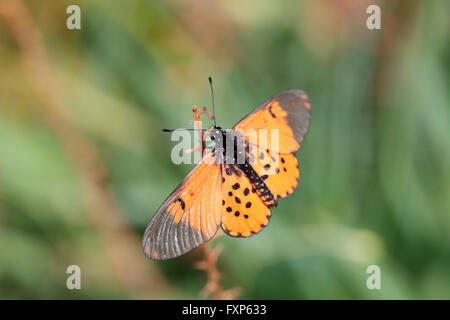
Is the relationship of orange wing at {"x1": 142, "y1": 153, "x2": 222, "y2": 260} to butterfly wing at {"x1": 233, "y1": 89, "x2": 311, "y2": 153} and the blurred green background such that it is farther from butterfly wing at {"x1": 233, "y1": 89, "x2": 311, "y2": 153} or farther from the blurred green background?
the blurred green background

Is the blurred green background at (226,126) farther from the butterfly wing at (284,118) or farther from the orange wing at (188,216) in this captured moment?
the orange wing at (188,216)

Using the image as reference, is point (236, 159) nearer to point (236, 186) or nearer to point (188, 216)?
point (236, 186)

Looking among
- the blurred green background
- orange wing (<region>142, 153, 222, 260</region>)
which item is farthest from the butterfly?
the blurred green background

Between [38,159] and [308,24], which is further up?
[308,24]

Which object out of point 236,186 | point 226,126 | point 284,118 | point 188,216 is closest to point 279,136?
→ point 284,118

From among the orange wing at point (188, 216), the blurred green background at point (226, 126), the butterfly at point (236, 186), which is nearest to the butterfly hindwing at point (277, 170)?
the butterfly at point (236, 186)

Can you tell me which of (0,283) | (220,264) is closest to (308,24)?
(220,264)

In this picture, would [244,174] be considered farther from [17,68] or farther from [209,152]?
[17,68]
